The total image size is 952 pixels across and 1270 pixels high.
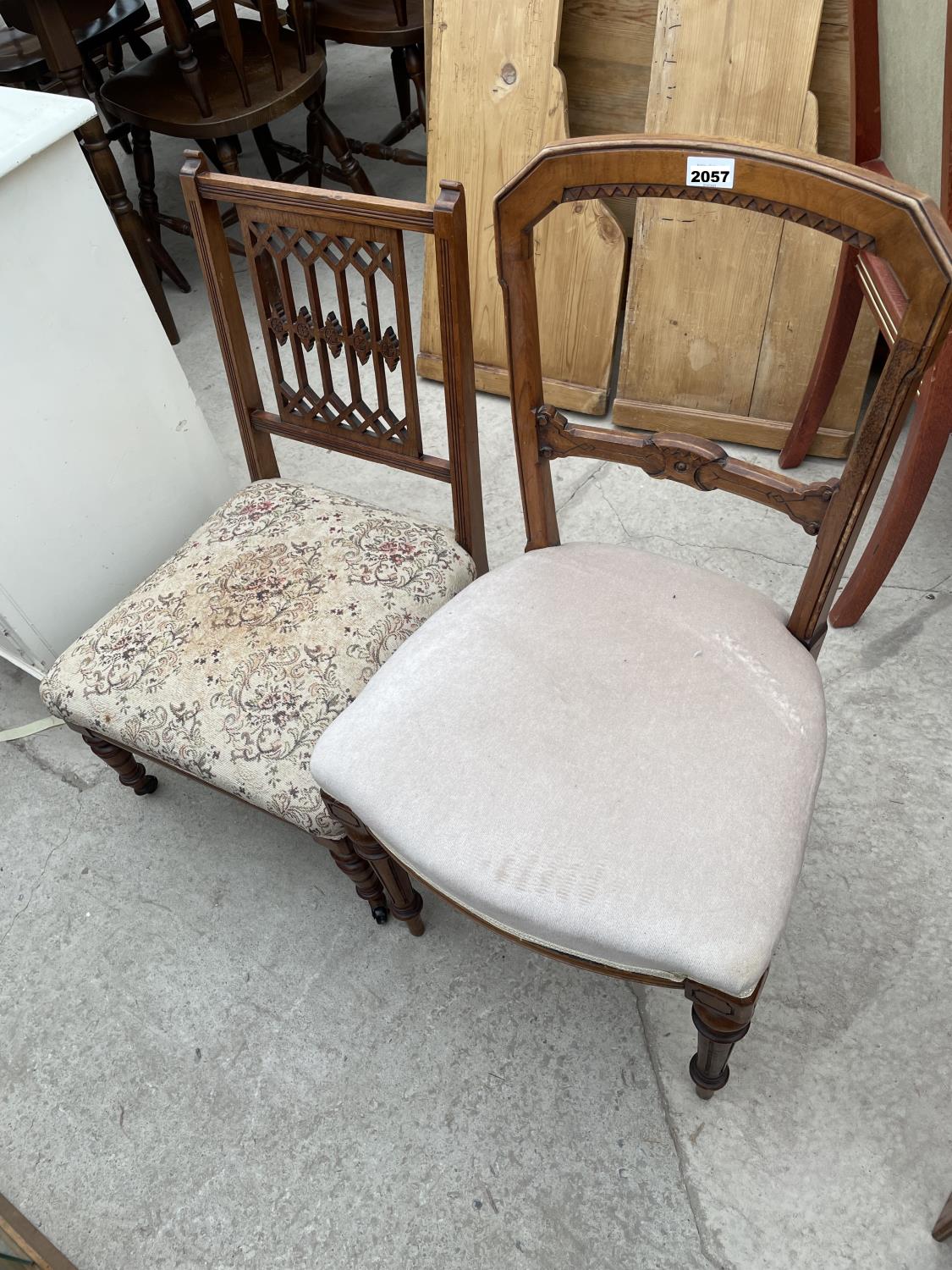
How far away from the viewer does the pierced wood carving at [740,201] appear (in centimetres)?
83

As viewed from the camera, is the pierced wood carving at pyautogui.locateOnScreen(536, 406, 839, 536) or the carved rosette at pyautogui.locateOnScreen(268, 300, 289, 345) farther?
the carved rosette at pyautogui.locateOnScreen(268, 300, 289, 345)

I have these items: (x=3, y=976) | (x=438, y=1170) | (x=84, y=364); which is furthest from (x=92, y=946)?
(x=84, y=364)

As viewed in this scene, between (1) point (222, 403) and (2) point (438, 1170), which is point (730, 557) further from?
(1) point (222, 403)

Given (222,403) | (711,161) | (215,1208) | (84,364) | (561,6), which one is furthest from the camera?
(222,403)

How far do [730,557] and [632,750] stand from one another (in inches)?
37.5

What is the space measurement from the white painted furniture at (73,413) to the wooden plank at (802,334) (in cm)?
111

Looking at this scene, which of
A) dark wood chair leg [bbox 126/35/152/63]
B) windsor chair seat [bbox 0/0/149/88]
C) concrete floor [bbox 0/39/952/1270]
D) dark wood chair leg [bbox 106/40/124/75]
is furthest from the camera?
dark wood chair leg [bbox 126/35/152/63]

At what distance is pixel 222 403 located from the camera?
2324 mm

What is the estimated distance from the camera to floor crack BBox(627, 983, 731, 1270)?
1.07 metres

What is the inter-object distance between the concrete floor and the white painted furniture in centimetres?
37

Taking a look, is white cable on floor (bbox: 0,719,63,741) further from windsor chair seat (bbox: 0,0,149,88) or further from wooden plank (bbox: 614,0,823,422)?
windsor chair seat (bbox: 0,0,149,88)

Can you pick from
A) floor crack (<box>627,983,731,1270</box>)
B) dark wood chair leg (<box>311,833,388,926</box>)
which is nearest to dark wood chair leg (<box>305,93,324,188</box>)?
dark wood chair leg (<box>311,833,388,926</box>)

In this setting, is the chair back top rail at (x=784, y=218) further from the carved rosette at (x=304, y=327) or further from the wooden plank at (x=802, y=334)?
the wooden plank at (x=802, y=334)

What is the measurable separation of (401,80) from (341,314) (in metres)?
2.35
